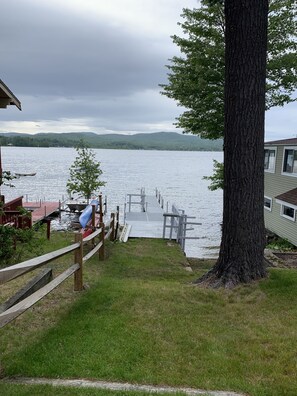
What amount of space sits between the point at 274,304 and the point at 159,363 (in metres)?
2.60

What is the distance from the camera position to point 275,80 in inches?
576

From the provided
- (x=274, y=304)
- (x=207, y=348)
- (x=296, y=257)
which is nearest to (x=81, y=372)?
(x=207, y=348)

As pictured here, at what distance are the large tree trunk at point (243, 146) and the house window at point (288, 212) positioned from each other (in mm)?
14091

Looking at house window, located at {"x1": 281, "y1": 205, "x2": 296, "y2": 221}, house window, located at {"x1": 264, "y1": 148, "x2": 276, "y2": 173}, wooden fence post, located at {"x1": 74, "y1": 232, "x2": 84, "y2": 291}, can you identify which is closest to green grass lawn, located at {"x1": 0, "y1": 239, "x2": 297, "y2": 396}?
wooden fence post, located at {"x1": 74, "y1": 232, "x2": 84, "y2": 291}

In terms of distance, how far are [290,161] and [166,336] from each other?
17947 millimetres

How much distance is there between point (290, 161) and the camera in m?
20.2

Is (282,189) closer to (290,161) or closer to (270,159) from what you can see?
(290,161)

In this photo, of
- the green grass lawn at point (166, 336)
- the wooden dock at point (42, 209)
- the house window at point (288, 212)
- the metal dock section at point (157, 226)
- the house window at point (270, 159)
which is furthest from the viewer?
the wooden dock at point (42, 209)

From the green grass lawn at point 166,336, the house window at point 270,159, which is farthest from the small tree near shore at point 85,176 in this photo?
the green grass lawn at point 166,336

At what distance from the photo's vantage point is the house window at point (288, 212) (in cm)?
1967

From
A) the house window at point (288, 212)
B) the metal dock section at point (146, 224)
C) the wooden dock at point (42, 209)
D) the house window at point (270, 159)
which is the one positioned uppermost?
the house window at point (270, 159)

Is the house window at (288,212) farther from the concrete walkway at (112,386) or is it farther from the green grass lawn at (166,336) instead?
the concrete walkway at (112,386)

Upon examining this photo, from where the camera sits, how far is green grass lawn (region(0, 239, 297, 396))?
348 cm

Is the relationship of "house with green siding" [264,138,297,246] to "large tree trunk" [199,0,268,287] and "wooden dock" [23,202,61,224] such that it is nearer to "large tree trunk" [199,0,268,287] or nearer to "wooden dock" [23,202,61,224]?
"large tree trunk" [199,0,268,287]
